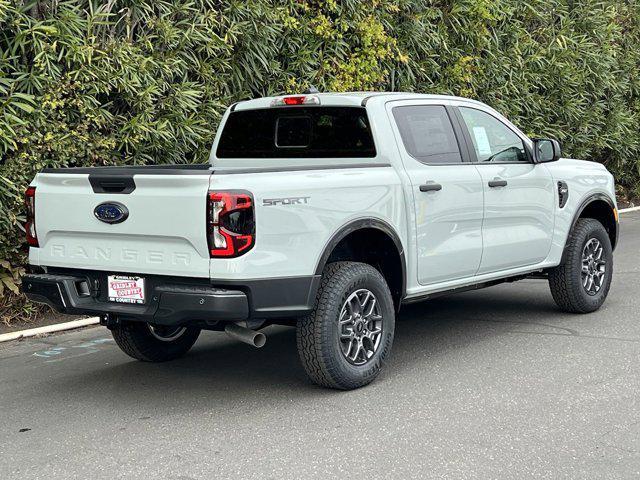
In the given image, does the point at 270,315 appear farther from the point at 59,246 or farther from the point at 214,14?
the point at 214,14

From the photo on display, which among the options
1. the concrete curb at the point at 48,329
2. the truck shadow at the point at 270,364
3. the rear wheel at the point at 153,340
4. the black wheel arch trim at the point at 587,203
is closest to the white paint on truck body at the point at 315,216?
the black wheel arch trim at the point at 587,203

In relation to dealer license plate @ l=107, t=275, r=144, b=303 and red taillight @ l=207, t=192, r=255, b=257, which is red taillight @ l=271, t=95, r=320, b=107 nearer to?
red taillight @ l=207, t=192, r=255, b=257

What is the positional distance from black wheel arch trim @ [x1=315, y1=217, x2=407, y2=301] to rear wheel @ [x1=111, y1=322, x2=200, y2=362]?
137 centimetres

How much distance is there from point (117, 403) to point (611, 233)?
4594mm

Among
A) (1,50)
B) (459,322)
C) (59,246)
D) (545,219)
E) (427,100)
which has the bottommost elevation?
(459,322)

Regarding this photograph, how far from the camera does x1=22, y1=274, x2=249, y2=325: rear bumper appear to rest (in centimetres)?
498

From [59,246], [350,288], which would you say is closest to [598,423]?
[350,288]

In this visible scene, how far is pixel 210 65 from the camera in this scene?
9.07 meters

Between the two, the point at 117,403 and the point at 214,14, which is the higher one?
the point at 214,14

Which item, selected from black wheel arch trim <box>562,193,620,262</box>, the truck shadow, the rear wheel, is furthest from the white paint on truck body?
the rear wheel

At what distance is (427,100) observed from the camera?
656 centimetres

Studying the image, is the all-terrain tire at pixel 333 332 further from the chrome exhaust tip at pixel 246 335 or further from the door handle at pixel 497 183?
the door handle at pixel 497 183

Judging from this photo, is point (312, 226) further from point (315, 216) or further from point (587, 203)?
point (587, 203)

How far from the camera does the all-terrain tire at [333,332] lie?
17.6 ft
